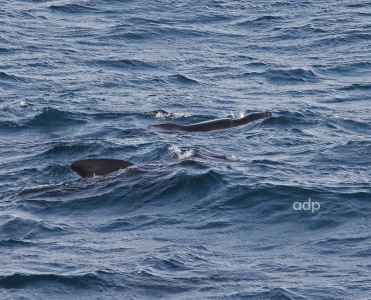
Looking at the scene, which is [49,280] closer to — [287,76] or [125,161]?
[125,161]

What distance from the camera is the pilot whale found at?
1644 centimetres

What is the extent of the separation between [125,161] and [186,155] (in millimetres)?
1485

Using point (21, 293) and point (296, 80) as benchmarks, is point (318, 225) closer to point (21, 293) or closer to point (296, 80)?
point (21, 293)

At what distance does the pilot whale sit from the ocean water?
0.62 ft

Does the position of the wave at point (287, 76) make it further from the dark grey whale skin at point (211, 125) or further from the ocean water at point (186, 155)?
the dark grey whale skin at point (211, 125)

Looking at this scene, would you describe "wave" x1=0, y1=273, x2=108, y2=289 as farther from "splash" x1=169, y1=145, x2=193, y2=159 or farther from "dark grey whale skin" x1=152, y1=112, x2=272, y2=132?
"dark grey whale skin" x1=152, y1=112, x2=272, y2=132

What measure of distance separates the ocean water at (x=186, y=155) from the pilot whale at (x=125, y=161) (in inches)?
7.4

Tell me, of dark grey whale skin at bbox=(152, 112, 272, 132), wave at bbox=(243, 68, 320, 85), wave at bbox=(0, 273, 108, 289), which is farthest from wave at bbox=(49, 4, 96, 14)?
wave at bbox=(0, 273, 108, 289)

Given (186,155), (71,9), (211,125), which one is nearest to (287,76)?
(211,125)

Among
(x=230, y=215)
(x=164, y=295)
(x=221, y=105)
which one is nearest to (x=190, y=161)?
(x=230, y=215)

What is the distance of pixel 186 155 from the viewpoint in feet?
58.9

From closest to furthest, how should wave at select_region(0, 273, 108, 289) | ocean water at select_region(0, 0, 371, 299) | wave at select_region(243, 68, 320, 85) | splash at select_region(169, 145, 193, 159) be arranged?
wave at select_region(0, 273, 108, 289) < ocean water at select_region(0, 0, 371, 299) < splash at select_region(169, 145, 193, 159) < wave at select_region(243, 68, 320, 85)

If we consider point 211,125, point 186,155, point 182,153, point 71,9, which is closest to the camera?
point 186,155

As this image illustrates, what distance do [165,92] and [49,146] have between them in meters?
6.04
